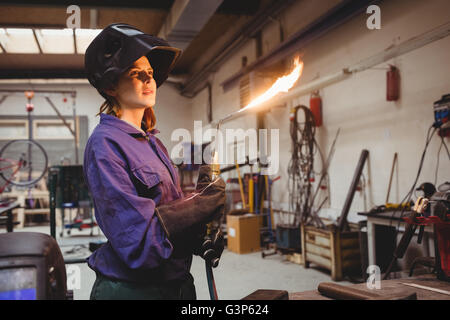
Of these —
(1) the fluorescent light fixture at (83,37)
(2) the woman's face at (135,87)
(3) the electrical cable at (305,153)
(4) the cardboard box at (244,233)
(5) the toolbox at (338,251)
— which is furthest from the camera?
(1) the fluorescent light fixture at (83,37)

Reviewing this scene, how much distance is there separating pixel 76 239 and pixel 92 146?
6526mm

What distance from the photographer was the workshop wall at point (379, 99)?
3.42 metres

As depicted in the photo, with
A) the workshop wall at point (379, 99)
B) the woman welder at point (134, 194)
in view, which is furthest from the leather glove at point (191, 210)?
the workshop wall at point (379, 99)

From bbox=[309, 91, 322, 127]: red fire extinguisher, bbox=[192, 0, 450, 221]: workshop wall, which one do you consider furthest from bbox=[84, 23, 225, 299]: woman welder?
bbox=[309, 91, 322, 127]: red fire extinguisher

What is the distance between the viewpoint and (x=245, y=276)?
13.7ft

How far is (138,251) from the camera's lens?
0.97 metres

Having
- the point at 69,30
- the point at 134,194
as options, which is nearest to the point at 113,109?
the point at 134,194

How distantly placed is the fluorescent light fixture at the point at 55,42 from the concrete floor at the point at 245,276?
483 cm

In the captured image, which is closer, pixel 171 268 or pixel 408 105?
pixel 171 268

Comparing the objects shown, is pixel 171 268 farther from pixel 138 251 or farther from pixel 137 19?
pixel 137 19

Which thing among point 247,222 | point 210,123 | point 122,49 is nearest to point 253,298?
point 122,49

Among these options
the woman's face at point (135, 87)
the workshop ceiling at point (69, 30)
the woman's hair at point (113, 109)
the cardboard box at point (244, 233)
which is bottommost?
the cardboard box at point (244, 233)

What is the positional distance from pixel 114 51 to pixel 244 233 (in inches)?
182

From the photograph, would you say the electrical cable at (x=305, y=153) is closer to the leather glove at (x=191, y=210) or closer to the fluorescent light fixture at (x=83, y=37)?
the leather glove at (x=191, y=210)
